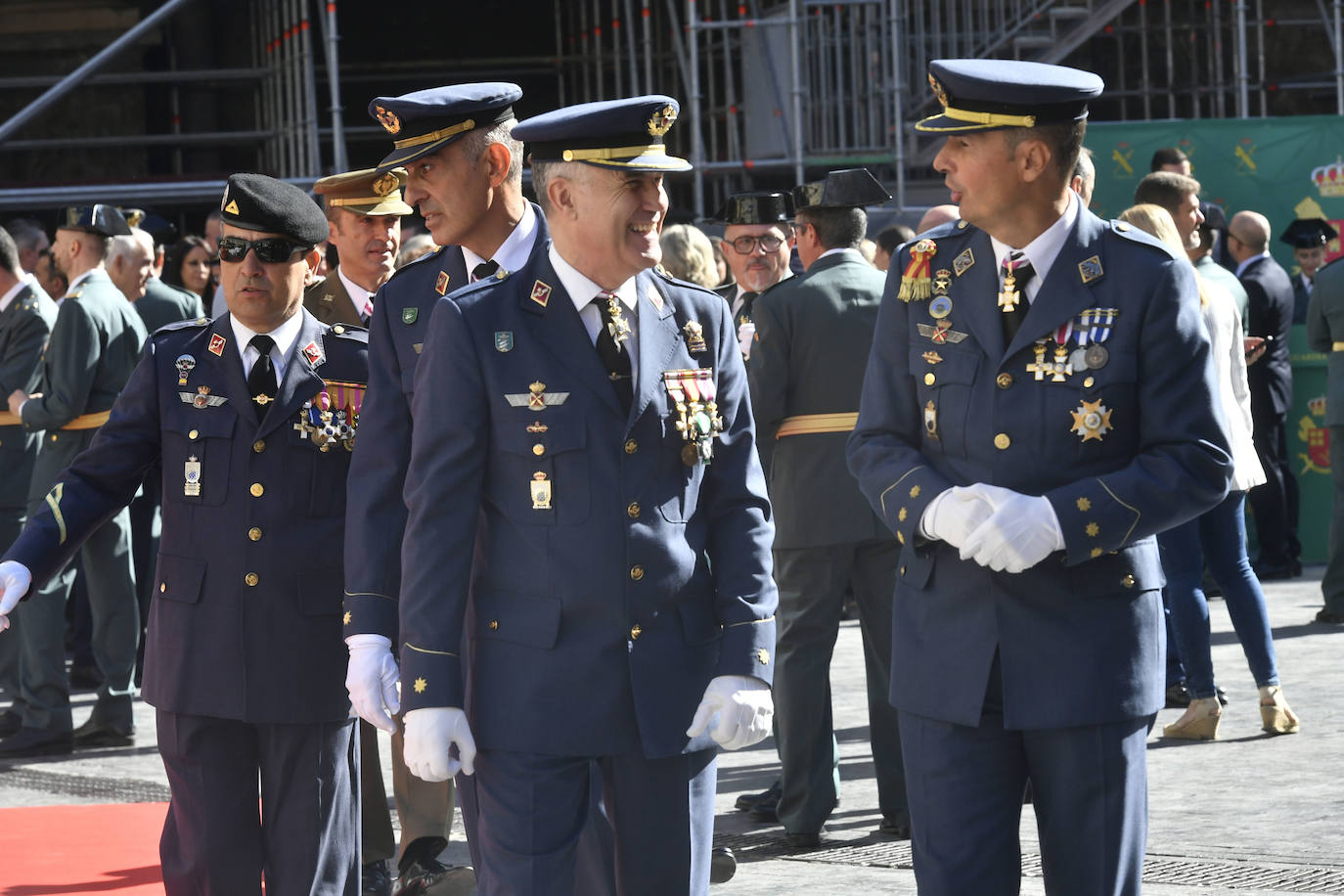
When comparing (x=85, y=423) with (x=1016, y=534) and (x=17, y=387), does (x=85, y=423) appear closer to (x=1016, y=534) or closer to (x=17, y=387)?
(x=17, y=387)

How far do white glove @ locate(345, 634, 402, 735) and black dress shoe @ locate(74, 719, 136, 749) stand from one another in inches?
180

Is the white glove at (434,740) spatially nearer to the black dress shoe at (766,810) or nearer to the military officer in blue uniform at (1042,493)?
the military officer in blue uniform at (1042,493)

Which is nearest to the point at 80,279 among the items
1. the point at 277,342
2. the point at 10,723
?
the point at 10,723

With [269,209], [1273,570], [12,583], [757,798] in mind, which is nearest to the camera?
[12,583]

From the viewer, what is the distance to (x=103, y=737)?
7.97 meters

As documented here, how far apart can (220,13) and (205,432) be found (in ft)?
42.5

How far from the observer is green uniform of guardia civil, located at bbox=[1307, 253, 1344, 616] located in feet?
Result: 31.9

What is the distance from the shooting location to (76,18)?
16.6 meters

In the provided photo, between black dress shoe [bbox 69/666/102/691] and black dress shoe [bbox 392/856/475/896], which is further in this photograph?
black dress shoe [bbox 69/666/102/691]

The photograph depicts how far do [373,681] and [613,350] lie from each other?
769 mm

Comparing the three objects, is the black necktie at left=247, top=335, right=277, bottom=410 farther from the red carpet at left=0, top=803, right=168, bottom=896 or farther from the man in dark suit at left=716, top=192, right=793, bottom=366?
the man in dark suit at left=716, top=192, right=793, bottom=366

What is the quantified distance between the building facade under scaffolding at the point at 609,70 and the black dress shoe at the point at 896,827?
678 centimetres

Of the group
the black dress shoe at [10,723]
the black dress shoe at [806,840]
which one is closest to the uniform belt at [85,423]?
the black dress shoe at [10,723]

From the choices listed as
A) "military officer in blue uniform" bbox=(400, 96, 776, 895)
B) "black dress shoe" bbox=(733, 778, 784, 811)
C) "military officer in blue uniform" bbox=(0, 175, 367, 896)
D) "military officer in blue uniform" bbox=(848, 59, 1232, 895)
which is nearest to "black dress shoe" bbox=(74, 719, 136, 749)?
"black dress shoe" bbox=(733, 778, 784, 811)
